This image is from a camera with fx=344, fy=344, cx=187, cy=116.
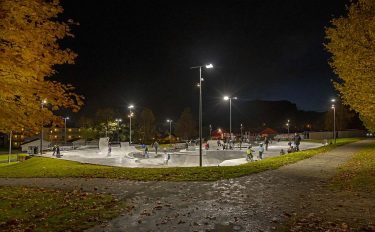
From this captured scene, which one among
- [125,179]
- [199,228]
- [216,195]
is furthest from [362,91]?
[199,228]

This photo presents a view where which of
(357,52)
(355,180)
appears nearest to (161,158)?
(357,52)

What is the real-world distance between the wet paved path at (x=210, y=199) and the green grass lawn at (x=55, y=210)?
60 cm

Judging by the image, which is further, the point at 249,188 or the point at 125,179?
the point at 125,179

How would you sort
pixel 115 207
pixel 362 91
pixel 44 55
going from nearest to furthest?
pixel 115 207 < pixel 44 55 < pixel 362 91

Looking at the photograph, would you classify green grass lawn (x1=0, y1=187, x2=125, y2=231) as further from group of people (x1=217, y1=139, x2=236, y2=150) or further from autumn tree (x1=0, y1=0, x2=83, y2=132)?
group of people (x1=217, y1=139, x2=236, y2=150)

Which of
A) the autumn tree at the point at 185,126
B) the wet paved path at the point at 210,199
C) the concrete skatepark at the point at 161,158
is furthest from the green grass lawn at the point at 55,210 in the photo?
the autumn tree at the point at 185,126

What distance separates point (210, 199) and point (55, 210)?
4614 mm

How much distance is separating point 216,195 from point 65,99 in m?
5.87

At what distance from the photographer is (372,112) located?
68.8 ft

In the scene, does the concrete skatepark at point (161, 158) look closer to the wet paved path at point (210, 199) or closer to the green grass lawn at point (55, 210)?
the wet paved path at point (210, 199)

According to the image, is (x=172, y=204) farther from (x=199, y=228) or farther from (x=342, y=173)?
(x=342, y=173)

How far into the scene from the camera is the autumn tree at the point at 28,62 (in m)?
9.87

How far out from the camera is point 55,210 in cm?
982

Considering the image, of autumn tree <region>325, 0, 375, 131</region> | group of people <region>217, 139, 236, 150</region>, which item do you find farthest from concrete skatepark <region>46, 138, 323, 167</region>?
autumn tree <region>325, 0, 375, 131</region>
